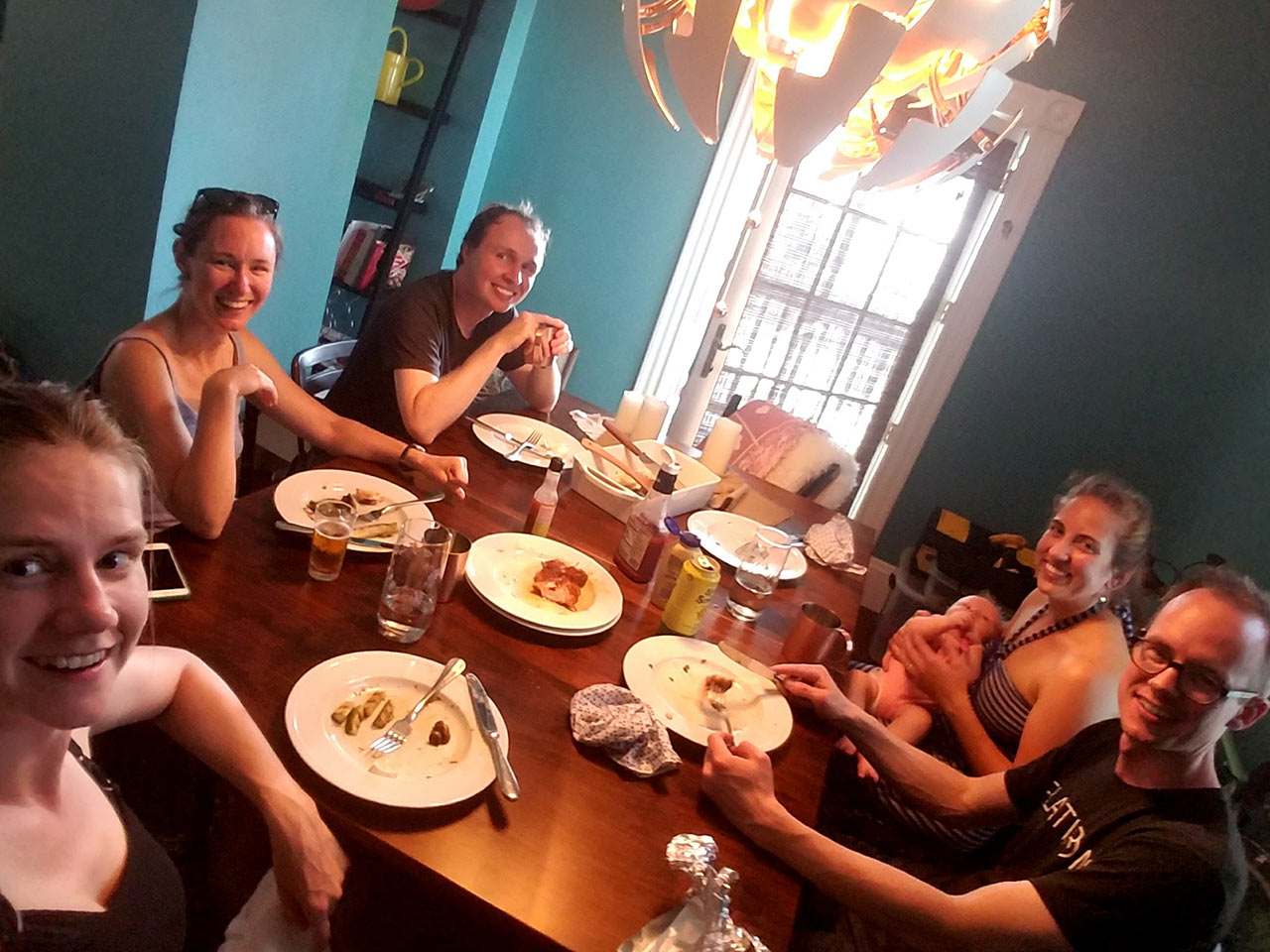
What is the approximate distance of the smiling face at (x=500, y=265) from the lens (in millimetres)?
2148

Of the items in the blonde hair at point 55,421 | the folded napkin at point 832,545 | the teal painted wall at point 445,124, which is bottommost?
the folded napkin at point 832,545

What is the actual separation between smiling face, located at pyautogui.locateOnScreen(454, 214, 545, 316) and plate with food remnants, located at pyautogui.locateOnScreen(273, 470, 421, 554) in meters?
0.75

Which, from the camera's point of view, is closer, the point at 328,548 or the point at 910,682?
the point at 328,548

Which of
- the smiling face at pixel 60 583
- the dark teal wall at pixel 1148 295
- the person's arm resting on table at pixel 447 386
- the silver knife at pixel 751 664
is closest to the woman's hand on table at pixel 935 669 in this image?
the silver knife at pixel 751 664

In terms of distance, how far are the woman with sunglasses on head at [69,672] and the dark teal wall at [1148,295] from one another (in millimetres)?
3452

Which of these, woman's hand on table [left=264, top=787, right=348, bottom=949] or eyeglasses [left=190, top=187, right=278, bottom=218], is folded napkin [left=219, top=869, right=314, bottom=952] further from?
eyeglasses [left=190, top=187, right=278, bottom=218]

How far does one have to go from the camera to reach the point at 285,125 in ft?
7.95

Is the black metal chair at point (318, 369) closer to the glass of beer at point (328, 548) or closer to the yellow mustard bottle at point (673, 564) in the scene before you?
the glass of beer at point (328, 548)

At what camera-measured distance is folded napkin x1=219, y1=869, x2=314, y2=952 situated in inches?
36.5

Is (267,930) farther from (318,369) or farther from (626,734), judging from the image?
(318,369)

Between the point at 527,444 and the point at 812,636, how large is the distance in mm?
901

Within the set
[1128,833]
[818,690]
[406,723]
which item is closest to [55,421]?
[406,723]

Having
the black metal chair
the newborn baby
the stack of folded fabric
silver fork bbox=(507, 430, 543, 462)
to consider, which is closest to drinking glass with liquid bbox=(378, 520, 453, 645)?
silver fork bbox=(507, 430, 543, 462)

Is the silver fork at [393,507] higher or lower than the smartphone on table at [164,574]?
higher
